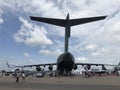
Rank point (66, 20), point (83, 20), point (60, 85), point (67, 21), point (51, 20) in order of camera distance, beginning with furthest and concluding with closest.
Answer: point (66, 20) → point (67, 21) → point (51, 20) → point (83, 20) → point (60, 85)

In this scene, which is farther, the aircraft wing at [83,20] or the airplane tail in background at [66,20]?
the airplane tail in background at [66,20]

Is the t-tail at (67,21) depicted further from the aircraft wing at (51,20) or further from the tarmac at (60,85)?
the tarmac at (60,85)

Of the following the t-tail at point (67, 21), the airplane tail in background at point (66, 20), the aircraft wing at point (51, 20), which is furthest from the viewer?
the aircraft wing at point (51, 20)

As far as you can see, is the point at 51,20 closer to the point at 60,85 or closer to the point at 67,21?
the point at 67,21

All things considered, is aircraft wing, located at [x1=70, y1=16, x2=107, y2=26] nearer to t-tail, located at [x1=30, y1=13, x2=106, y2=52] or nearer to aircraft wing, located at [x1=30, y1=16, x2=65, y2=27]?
t-tail, located at [x1=30, y1=13, x2=106, y2=52]

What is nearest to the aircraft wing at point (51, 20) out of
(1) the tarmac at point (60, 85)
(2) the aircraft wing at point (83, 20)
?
(2) the aircraft wing at point (83, 20)

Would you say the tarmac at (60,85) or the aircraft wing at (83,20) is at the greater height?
the aircraft wing at (83,20)

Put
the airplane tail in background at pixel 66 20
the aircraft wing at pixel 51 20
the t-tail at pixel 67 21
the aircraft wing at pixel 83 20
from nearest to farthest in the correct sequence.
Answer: the aircraft wing at pixel 83 20, the airplane tail in background at pixel 66 20, the t-tail at pixel 67 21, the aircraft wing at pixel 51 20

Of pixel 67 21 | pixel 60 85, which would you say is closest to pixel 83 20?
pixel 67 21

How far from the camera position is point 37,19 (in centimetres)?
3969

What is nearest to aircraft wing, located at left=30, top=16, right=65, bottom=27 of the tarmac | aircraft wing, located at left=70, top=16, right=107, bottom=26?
aircraft wing, located at left=70, top=16, right=107, bottom=26

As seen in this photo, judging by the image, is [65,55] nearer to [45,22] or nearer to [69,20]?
[69,20]

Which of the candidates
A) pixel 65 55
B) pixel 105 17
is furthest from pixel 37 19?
pixel 65 55

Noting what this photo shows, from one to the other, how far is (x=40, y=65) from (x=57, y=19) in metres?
41.4
